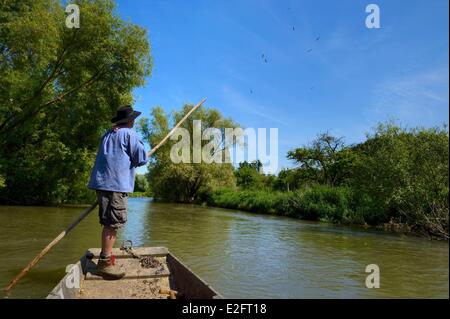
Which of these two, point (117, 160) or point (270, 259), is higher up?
point (117, 160)

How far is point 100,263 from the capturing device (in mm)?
4793

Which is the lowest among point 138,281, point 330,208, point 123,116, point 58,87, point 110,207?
point 138,281

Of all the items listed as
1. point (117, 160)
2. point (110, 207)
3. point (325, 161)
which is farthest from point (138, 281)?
point (325, 161)

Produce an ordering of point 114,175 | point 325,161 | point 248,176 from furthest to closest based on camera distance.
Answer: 1. point 248,176
2. point 325,161
3. point 114,175

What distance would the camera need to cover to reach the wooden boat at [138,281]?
4211 millimetres

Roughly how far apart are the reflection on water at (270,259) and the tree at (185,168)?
23.6 meters

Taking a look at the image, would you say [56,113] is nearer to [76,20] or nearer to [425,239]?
[76,20]

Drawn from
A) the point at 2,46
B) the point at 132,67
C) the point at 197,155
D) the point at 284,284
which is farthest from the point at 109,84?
the point at 197,155

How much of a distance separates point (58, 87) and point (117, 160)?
16.8 m

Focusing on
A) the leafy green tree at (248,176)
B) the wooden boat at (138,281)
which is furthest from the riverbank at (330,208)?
the leafy green tree at (248,176)

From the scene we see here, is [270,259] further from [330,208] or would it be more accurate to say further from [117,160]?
[330,208]

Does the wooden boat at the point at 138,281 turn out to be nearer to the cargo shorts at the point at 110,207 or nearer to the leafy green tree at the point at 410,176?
the cargo shorts at the point at 110,207

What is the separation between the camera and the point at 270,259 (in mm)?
8516
